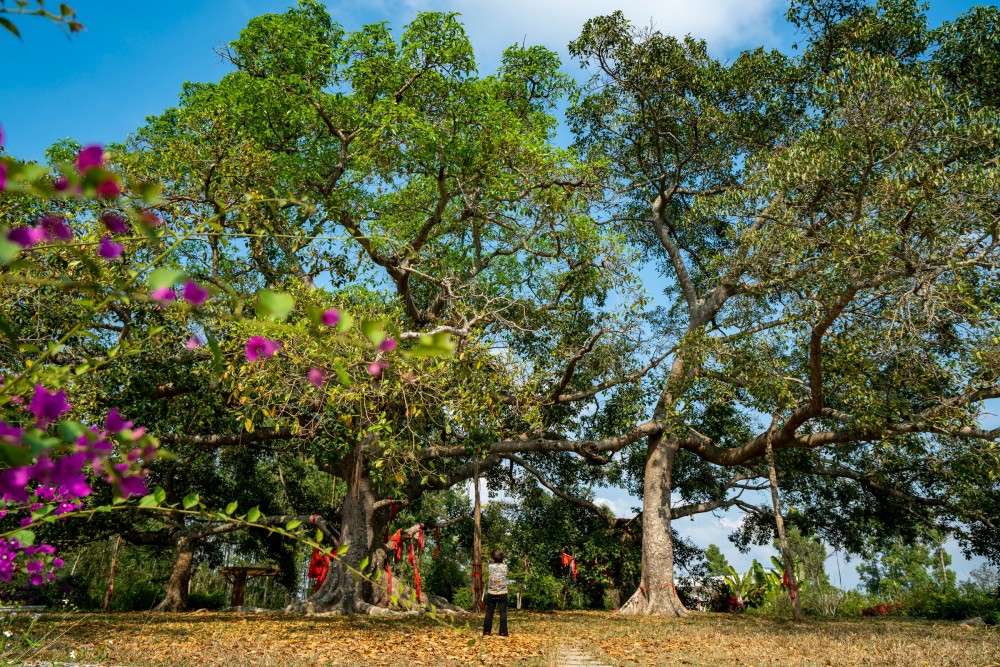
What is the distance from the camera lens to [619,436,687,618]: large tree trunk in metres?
15.7

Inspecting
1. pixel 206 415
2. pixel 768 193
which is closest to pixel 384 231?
pixel 206 415

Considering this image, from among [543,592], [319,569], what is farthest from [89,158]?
[543,592]

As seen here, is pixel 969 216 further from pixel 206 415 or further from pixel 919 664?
pixel 206 415

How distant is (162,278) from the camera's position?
1377 millimetres

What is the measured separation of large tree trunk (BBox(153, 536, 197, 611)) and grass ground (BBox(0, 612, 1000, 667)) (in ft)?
20.9

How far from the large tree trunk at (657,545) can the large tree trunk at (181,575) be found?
11.7m

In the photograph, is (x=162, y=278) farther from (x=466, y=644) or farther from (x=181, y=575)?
(x=181, y=575)

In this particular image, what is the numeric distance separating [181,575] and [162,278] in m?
19.5

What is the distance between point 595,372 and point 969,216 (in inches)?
307

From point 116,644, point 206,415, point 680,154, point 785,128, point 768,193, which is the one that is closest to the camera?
point 116,644

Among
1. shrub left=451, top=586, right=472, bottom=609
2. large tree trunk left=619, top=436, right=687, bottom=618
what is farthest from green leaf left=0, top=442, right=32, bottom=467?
shrub left=451, top=586, right=472, bottom=609

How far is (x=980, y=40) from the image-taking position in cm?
1422

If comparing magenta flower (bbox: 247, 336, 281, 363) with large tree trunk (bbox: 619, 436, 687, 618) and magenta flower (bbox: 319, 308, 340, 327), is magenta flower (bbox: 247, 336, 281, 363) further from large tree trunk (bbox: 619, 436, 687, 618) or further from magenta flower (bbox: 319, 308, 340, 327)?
large tree trunk (bbox: 619, 436, 687, 618)

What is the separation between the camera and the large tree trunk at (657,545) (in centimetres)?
1566
